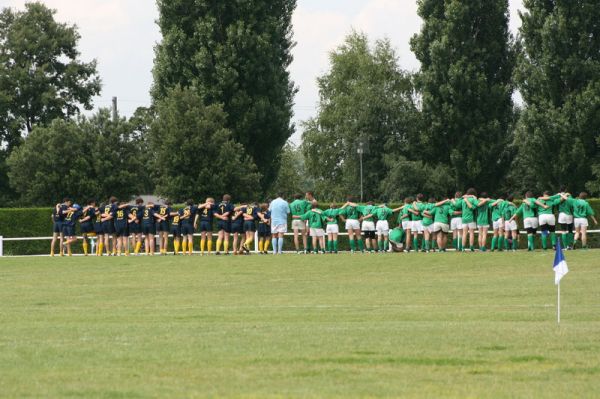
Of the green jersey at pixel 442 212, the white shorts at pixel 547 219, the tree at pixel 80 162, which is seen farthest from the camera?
the tree at pixel 80 162

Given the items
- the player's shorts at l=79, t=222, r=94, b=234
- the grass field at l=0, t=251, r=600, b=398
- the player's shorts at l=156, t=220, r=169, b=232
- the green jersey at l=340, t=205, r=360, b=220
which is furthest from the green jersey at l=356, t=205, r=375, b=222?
the grass field at l=0, t=251, r=600, b=398

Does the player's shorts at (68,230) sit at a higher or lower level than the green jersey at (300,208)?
lower

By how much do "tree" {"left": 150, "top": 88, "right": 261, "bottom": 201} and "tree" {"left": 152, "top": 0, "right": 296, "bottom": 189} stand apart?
8.19 ft

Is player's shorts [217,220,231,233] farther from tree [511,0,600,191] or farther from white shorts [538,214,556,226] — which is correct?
tree [511,0,600,191]

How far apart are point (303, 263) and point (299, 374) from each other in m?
22.6

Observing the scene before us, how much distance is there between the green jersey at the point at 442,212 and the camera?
40.1 meters

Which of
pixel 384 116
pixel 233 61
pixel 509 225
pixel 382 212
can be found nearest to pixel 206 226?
pixel 382 212

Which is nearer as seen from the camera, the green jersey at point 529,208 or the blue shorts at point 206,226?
the green jersey at point 529,208

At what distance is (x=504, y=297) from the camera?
→ 856 inches

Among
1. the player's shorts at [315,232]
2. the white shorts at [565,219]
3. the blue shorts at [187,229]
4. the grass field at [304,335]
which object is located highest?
the white shorts at [565,219]

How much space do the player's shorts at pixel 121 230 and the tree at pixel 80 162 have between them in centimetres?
1718

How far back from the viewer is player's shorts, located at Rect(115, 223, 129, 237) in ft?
142

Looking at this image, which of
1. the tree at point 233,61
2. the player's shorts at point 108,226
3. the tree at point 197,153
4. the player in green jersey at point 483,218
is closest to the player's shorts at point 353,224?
the player in green jersey at point 483,218

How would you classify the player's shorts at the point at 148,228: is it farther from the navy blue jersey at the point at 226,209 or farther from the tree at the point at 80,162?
the tree at the point at 80,162
